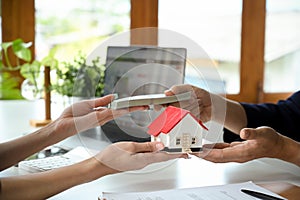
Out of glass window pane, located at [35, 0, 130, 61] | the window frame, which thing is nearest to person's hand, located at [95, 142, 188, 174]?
glass window pane, located at [35, 0, 130, 61]

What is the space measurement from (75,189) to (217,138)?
323 millimetres

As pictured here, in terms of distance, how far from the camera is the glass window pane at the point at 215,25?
132 inches

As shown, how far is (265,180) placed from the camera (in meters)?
1.07

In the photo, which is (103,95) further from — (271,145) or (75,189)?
(271,145)

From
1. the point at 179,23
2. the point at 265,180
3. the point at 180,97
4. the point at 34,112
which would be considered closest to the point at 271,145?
the point at 265,180

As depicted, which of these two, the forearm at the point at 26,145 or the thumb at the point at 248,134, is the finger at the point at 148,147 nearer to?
the thumb at the point at 248,134

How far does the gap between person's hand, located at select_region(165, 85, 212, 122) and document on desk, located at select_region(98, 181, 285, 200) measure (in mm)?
154

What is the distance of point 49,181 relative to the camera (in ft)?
2.75

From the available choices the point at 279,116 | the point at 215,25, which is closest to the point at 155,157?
the point at 279,116

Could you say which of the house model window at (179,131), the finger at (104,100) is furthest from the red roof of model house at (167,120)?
the finger at (104,100)

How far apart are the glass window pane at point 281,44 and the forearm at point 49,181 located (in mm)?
2941

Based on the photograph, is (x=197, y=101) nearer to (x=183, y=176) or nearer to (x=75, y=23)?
(x=183, y=176)

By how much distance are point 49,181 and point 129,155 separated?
15 cm

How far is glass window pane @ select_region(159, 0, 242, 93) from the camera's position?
11.0ft
